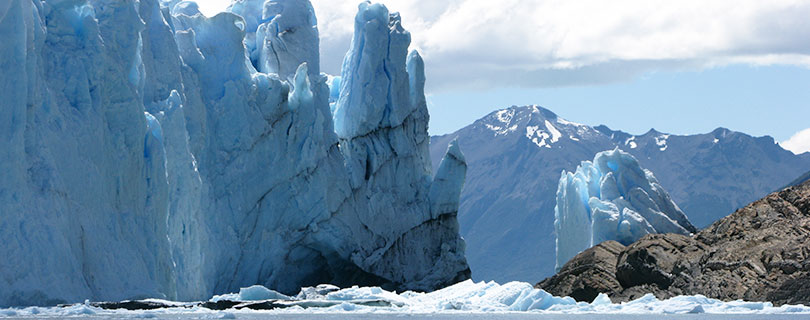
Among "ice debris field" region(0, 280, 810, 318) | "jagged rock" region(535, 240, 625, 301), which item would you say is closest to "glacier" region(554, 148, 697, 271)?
"jagged rock" region(535, 240, 625, 301)

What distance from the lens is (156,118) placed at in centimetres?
4259

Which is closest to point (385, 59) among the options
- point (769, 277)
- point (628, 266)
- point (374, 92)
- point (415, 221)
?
point (374, 92)

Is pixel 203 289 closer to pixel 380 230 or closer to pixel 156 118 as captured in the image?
pixel 156 118

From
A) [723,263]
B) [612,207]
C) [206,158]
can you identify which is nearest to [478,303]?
[723,263]

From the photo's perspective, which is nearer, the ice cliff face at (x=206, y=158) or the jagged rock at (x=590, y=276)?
the ice cliff face at (x=206, y=158)

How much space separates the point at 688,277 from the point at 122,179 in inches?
881

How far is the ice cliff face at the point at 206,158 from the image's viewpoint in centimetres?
3469

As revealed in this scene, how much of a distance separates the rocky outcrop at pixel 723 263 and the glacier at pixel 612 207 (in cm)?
754

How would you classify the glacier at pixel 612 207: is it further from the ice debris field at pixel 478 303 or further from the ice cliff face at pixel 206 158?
the ice debris field at pixel 478 303

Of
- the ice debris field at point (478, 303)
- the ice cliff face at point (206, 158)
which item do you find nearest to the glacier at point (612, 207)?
the ice cliff face at point (206, 158)

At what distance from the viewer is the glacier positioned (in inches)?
2405

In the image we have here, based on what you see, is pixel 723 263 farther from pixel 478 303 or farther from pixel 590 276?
pixel 478 303

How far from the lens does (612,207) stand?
6200 cm

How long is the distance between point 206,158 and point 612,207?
2265 centimetres
